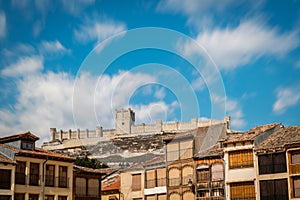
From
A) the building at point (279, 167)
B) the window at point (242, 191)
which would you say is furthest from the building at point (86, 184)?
the building at point (279, 167)

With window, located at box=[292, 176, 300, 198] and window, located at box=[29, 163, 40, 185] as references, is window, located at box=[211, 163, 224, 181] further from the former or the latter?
window, located at box=[29, 163, 40, 185]

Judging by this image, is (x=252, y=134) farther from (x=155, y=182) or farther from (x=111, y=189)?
(x=111, y=189)

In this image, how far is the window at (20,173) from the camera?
46469mm

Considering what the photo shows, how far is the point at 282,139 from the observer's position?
4806 centimetres

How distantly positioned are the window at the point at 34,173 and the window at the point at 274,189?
2038 centimetres

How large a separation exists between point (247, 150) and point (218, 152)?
11.5 feet

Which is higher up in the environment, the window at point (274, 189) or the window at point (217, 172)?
the window at point (217, 172)

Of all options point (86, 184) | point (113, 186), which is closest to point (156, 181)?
point (113, 186)

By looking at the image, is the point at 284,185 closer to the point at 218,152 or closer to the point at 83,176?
the point at 218,152

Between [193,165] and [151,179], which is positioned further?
[151,179]

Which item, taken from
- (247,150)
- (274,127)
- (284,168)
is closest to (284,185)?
(284,168)

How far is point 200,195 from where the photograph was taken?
52.3 metres

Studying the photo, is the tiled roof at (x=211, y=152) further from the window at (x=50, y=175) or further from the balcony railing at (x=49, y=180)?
the balcony railing at (x=49, y=180)

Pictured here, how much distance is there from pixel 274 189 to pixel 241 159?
4521 mm
